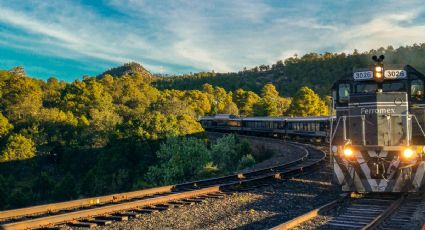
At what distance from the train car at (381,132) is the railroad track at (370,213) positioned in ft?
1.31

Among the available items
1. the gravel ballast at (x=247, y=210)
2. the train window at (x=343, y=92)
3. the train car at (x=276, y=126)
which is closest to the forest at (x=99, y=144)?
the train window at (x=343, y=92)

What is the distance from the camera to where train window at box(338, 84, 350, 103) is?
1212 centimetres

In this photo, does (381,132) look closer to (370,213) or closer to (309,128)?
(370,213)

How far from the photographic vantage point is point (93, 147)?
45.4 m

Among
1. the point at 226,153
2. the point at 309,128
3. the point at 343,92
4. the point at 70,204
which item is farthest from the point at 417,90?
the point at 309,128

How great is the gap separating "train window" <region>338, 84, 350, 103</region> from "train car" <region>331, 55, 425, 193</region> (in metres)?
0.12

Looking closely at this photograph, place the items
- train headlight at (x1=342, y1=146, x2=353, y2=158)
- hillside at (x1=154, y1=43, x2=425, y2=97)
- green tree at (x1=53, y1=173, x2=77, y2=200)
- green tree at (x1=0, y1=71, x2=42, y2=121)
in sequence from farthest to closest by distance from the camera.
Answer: hillside at (x1=154, y1=43, x2=425, y2=97) < green tree at (x1=0, y1=71, x2=42, y2=121) < green tree at (x1=53, y1=173, x2=77, y2=200) < train headlight at (x1=342, y1=146, x2=353, y2=158)

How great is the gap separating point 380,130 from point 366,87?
4.96 ft

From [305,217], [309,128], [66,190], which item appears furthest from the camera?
[309,128]

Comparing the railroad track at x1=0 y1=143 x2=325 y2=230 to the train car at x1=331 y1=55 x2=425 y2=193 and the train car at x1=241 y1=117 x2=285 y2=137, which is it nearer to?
the train car at x1=331 y1=55 x2=425 y2=193

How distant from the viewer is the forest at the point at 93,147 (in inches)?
1257

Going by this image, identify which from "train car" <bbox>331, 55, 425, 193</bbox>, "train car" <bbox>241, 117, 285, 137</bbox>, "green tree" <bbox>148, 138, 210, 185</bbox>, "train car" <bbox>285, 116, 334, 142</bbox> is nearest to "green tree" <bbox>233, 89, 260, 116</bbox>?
"train car" <bbox>241, 117, 285, 137</bbox>

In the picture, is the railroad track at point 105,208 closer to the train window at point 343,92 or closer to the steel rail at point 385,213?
the train window at point 343,92

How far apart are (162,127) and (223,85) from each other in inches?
4666
